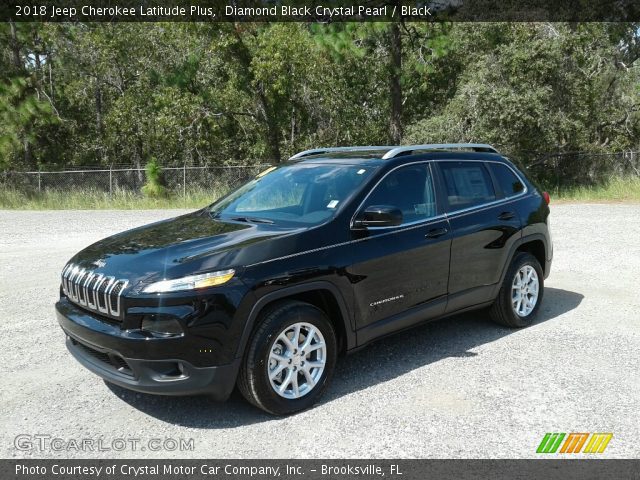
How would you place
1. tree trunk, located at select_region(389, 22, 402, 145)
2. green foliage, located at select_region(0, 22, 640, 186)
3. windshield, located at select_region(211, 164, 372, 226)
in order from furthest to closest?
tree trunk, located at select_region(389, 22, 402, 145), green foliage, located at select_region(0, 22, 640, 186), windshield, located at select_region(211, 164, 372, 226)

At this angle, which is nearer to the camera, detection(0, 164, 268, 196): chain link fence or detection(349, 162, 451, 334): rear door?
detection(349, 162, 451, 334): rear door

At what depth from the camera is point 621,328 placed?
5.90m

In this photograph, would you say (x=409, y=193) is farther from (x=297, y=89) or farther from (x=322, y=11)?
(x=297, y=89)

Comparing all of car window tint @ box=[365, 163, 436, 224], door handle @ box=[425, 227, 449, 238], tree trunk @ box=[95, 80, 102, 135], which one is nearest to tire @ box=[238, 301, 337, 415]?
car window tint @ box=[365, 163, 436, 224]

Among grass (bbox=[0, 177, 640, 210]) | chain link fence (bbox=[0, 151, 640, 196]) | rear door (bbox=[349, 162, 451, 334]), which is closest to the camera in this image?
rear door (bbox=[349, 162, 451, 334])

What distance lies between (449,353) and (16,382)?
11.5ft

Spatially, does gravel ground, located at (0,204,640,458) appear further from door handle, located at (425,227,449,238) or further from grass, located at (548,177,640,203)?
grass, located at (548,177,640,203)

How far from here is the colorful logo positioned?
359cm

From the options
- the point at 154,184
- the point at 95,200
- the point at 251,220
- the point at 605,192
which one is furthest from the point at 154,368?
the point at 605,192

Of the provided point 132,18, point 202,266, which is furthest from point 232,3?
point 202,266

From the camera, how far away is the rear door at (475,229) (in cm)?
520

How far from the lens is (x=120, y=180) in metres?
24.6

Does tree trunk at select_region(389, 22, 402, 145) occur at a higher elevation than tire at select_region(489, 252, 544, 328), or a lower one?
higher

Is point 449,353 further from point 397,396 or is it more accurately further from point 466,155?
point 466,155
